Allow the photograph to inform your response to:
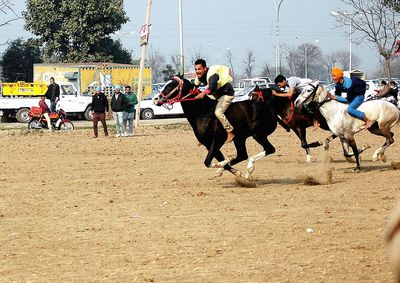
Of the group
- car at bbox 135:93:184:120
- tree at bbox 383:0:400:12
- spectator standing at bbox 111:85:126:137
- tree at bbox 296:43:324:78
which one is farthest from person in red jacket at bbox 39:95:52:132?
tree at bbox 296:43:324:78

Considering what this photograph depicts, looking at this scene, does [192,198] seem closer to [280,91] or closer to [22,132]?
[280,91]

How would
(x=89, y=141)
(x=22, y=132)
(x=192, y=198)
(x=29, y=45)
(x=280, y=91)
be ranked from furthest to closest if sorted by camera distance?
Result: (x=29, y=45) → (x=22, y=132) → (x=89, y=141) → (x=280, y=91) → (x=192, y=198)

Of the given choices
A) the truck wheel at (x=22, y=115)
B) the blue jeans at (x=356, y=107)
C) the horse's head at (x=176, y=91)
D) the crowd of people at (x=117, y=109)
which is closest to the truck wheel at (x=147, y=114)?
the truck wheel at (x=22, y=115)

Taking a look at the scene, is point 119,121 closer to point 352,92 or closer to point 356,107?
point 352,92

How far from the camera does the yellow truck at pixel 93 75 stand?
5453 centimetres

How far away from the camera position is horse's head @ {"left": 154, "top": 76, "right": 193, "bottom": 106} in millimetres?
14570

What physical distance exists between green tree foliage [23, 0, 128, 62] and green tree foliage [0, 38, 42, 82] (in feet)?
7.83

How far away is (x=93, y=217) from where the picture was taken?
11.4 meters

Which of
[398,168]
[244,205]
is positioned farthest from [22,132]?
[244,205]

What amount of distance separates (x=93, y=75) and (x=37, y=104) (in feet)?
33.4

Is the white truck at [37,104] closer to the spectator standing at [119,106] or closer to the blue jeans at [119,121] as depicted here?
the blue jeans at [119,121]

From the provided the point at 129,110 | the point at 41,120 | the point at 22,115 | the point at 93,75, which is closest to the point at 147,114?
the point at 22,115

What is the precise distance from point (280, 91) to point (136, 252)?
10.6 metres

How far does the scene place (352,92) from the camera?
17.2 m
